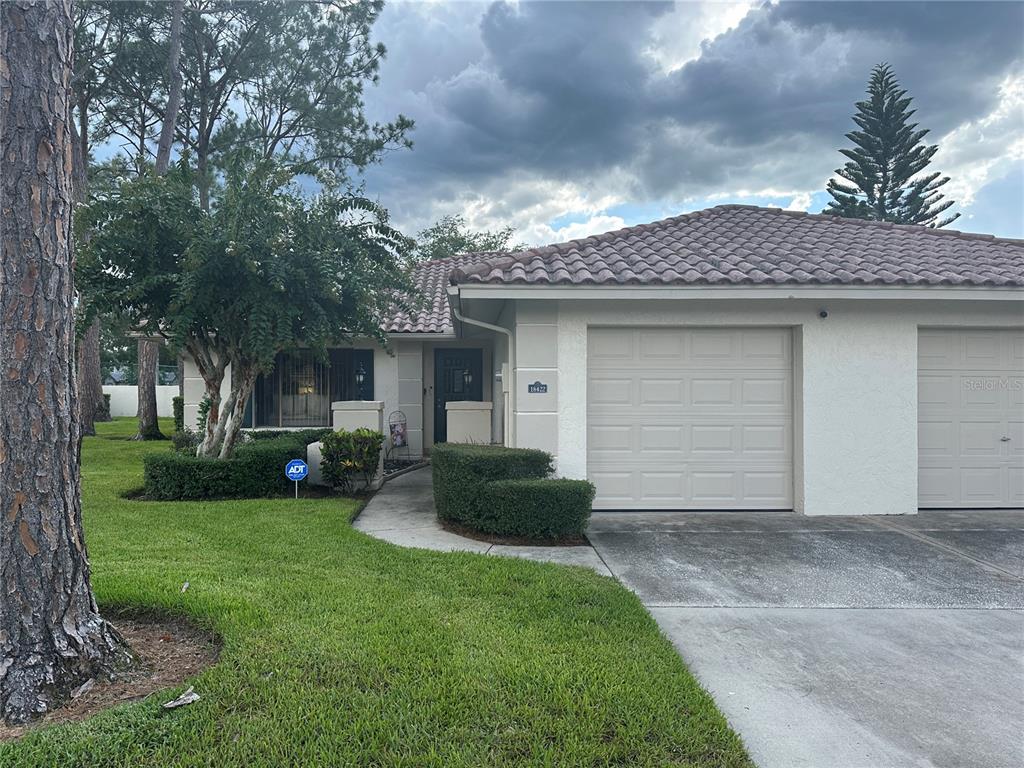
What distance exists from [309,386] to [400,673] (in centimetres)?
1102

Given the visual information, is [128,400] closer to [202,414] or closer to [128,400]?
[128,400]

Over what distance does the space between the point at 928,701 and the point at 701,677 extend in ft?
3.75

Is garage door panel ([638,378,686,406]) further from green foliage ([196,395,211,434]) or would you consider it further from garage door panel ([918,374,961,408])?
green foliage ([196,395,211,434])

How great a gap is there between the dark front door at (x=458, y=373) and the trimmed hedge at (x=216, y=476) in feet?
18.9

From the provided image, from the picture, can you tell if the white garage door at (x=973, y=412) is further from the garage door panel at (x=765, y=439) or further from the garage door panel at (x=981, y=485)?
the garage door panel at (x=765, y=439)

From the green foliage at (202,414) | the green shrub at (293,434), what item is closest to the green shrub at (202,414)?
the green foliage at (202,414)

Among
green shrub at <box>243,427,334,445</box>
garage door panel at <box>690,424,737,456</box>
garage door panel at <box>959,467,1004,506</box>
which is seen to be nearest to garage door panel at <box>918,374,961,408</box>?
garage door panel at <box>959,467,1004,506</box>

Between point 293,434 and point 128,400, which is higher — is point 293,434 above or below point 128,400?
below

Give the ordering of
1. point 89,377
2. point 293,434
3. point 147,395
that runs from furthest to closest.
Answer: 1. point 89,377
2. point 147,395
3. point 293,434

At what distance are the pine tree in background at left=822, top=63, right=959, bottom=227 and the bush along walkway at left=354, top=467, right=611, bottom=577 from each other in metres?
24.6

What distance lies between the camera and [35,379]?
282 cm

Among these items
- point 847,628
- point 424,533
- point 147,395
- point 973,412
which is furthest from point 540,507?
point 147,395

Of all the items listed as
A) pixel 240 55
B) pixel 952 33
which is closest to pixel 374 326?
pixel 952 33

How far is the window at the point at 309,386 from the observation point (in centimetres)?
1306
